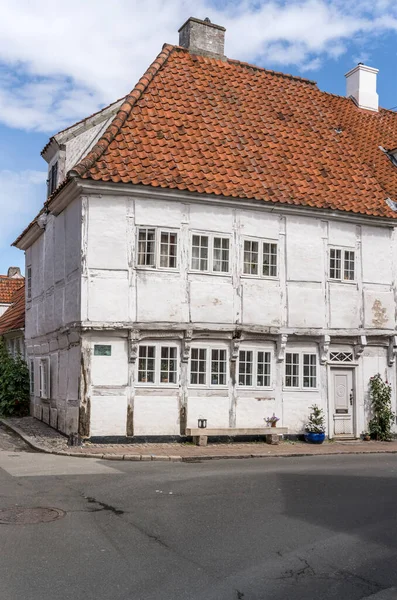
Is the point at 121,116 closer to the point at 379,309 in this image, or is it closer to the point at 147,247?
the point at 147,247

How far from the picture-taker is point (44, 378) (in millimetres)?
20891

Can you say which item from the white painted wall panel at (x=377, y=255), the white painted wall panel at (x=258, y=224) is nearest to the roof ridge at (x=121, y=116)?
the white painted wall panel at (x=258, y=224)

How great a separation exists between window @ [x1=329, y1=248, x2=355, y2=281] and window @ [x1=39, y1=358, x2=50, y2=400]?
880 centimetres

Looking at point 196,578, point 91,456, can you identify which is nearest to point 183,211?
point 91,456

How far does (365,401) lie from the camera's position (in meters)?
19.5

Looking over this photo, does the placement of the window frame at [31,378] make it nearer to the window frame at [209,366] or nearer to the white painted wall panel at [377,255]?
the window frame at [209,366]

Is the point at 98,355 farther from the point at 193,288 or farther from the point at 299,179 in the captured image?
the point at 299,179

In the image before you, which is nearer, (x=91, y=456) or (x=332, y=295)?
(x=91, y=456)

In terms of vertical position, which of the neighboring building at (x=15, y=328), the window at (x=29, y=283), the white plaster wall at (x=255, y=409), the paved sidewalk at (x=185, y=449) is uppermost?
the window at (x=29, y=283)

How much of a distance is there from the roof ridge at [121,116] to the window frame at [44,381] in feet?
21.9

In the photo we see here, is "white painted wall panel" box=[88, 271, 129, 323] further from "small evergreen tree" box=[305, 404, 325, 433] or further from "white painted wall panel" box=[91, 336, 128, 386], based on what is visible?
"small evergreen tree" box=[305, 404, 325, 433]

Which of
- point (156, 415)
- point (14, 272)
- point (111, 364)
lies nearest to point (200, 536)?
point (111, 364)

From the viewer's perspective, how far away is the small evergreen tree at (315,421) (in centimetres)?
1819

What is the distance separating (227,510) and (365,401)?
11521 millimetres
